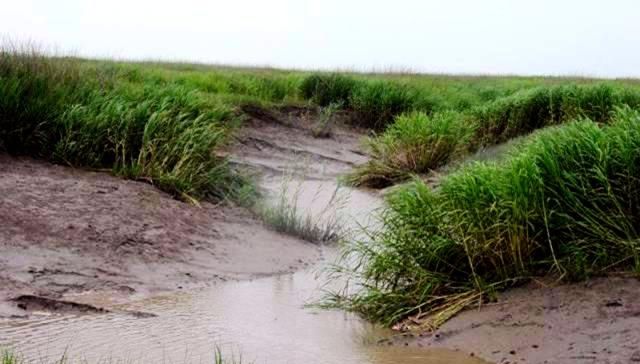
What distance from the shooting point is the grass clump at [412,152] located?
44.9 feet

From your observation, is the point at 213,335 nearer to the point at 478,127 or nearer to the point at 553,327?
the point at 553,327

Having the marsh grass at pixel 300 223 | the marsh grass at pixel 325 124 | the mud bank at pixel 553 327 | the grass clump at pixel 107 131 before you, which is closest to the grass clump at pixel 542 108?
the marsh grass at pixel 325 124

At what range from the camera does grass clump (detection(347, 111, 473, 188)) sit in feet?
44.9

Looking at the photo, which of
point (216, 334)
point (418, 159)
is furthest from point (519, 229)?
point (418, 159)

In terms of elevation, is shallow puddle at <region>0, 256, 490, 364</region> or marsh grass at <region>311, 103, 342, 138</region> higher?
marsh grass at <region>311, 103, 342, 138</region>

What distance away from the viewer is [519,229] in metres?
6.22

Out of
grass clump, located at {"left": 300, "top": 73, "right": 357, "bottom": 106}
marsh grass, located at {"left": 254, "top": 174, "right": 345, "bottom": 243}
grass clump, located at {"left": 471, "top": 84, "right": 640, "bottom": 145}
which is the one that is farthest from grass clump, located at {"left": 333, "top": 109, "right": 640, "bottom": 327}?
grass clump, located at {"left": 300, "top": 73, "right": 357, "bottom": 106}

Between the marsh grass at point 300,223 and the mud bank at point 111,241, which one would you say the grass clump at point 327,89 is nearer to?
the marsh grass at point 300,223

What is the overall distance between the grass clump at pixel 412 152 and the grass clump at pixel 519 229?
6821mm

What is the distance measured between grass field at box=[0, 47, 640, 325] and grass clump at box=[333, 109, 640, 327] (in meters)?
0.01

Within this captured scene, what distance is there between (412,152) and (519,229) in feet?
25.0

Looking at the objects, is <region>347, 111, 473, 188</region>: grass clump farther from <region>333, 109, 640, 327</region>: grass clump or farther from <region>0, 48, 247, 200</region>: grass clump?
<region>333, 109, 640, 327</region>: grass clump

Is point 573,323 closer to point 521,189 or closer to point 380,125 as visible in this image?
point 521,189

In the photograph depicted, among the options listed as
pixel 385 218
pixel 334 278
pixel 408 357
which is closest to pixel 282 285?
pixel 334 278
